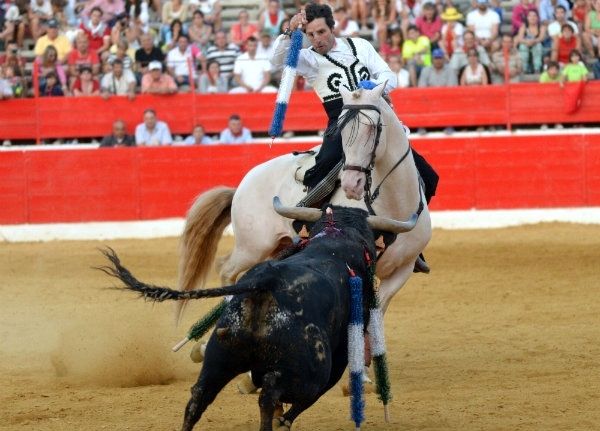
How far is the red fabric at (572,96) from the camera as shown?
55.8 feet

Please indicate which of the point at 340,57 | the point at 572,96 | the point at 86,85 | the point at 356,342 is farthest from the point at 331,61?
the point at 86,85

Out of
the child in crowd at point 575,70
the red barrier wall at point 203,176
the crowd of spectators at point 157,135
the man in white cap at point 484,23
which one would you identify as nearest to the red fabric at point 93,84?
the crowd of spectators at point 157,135

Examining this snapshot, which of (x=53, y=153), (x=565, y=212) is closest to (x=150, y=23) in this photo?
(x=53, y=153)

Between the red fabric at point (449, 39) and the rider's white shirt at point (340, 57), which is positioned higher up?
the rider's white shirt at point (340, 57)

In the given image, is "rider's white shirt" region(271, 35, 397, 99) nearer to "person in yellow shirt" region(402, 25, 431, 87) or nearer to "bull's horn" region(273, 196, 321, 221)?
"bull's horn" region(273, 196, 321, 221)

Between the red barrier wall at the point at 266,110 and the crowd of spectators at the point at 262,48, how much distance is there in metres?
0.18

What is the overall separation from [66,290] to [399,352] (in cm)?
476

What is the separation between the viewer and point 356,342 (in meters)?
5.16

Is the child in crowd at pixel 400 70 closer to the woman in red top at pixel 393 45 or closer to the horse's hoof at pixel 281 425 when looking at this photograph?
the woman in red top at pixel 393 45

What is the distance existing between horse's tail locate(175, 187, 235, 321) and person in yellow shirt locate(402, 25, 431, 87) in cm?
955

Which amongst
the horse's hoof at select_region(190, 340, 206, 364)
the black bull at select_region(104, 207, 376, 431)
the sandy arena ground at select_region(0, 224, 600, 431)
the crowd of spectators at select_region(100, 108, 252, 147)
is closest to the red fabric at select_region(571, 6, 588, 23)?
the sandy arena ground at select_region(0, 224, 600, 431)

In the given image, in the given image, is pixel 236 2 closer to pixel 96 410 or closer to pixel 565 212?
pixel 565 212

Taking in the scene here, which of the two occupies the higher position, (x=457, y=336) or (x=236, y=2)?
(x=236, y=2)

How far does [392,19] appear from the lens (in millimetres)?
17922
